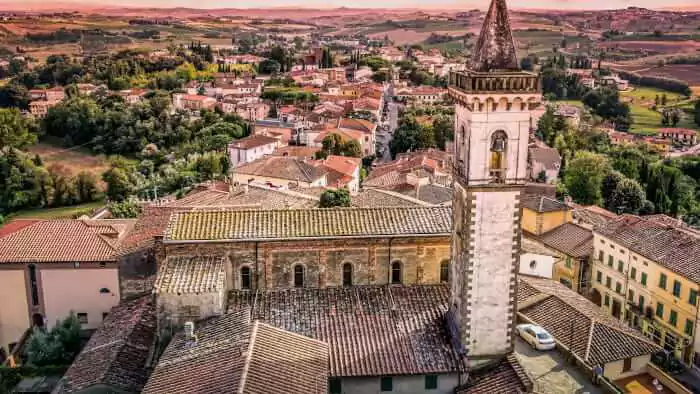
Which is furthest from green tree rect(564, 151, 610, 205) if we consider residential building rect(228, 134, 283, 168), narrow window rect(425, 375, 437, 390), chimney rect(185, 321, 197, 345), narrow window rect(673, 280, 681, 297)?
chimney rect(185, 321, 197, 345)

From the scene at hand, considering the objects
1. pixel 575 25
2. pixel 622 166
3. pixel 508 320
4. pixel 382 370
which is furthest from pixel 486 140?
pixel 575 25

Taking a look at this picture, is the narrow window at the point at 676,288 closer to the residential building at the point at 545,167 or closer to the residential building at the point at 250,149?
the residential building at the point at 545,167

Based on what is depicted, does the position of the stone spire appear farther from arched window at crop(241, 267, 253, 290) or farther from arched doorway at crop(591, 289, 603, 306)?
arched doorway at crop(591, 289, 603, 306)

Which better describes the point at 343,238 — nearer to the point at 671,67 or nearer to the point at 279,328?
the point at 279,328

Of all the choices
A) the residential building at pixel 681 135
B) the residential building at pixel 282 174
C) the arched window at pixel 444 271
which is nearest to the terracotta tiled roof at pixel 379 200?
the residential building at pixel 282 174

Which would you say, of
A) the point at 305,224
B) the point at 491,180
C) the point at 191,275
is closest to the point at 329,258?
the point at 305,224

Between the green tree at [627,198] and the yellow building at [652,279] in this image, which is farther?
the green tree at [627,198]

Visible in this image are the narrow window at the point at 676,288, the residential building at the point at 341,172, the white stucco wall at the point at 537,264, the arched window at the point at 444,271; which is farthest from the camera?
the residential building at the point at 341,172
